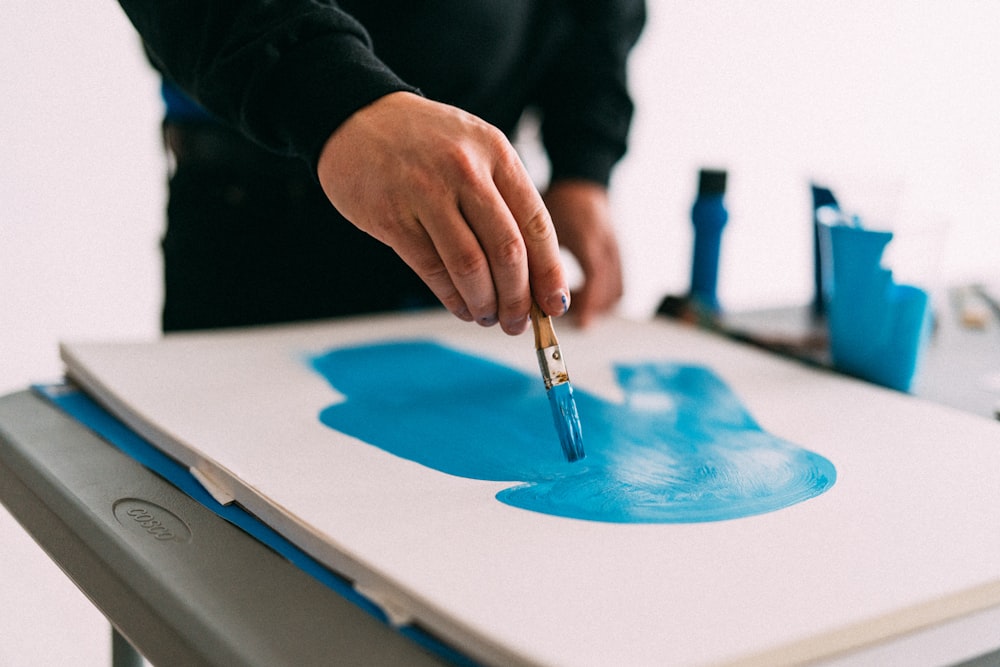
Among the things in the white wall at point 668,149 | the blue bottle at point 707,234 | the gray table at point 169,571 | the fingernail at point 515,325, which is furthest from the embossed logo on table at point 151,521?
the white wall at point 668,149

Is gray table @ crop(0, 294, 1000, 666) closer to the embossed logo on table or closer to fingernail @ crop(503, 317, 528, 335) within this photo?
the embossed logo on table

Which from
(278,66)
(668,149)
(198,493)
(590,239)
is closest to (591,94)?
(590,239)

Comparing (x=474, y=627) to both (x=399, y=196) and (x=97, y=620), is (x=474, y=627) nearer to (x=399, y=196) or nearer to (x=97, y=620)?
(x=399, y=196)

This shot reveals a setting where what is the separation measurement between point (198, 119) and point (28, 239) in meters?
0.92

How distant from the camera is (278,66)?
669 mm

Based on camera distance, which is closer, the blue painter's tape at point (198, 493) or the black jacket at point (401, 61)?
the blue painter's tape at point (198, 493)

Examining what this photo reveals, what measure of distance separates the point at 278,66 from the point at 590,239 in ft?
1.76

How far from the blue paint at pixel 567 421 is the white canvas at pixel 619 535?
81 millimetres

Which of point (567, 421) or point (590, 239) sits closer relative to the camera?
point (567, 421)

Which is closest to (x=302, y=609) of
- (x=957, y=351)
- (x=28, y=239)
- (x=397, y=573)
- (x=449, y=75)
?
(x=397, y=573)

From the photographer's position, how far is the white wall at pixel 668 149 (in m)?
1.68

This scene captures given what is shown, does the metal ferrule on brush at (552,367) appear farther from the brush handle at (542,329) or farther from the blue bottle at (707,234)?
the blue bottle at (707,234)

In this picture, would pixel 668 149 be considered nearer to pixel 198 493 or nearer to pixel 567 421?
pixel 567 421

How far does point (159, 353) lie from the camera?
837mm
